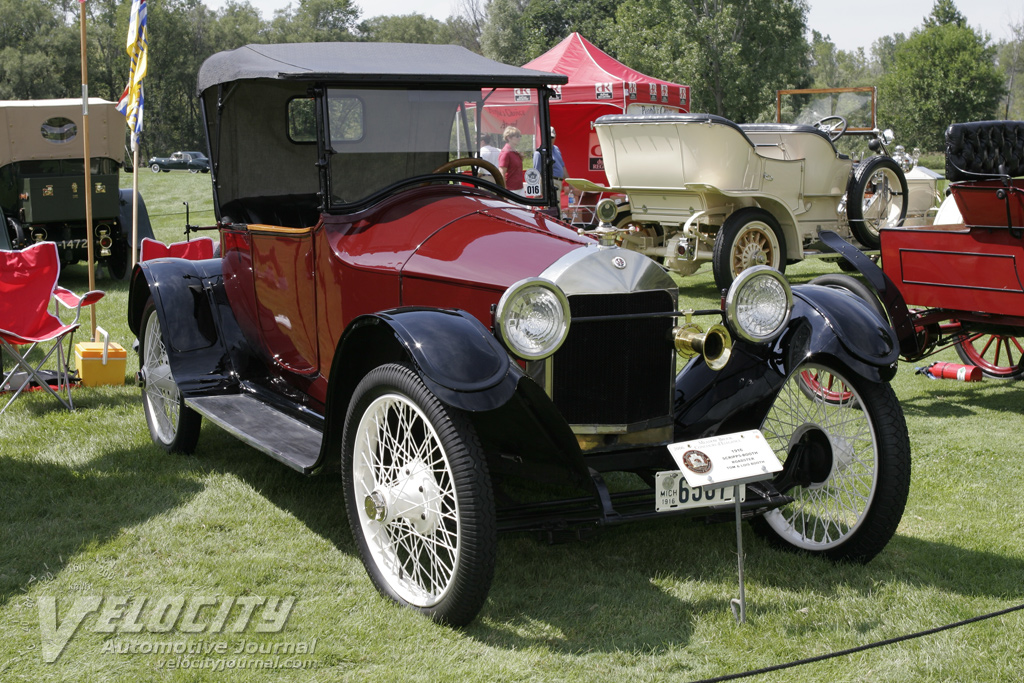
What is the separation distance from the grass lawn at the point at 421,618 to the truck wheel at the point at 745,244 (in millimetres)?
4666

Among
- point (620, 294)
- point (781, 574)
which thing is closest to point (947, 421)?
point (781, 574)

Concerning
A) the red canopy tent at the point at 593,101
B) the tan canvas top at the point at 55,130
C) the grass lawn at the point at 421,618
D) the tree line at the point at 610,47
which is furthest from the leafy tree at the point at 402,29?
the grass lawn at the point at 421,618

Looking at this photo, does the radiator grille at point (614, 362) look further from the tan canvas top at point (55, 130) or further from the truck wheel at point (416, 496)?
the tan canvas top at point (55, 130)

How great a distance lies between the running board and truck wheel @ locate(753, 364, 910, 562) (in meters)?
1.81

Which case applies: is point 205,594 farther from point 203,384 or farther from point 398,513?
point 203,384

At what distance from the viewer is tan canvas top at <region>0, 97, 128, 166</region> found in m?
11.3

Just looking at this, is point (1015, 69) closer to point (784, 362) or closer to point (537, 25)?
point (537, 25)

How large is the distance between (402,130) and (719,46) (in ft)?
112

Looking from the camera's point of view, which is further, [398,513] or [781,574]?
[781,574]

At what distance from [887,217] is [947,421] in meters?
6.10

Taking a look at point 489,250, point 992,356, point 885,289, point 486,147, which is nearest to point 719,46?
point 992,356

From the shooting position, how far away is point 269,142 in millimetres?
5184

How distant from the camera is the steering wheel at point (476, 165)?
435 centimetres

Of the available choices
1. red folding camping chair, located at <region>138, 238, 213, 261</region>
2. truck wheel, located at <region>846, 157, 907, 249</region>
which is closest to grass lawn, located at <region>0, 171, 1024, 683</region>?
red folding camping chair, located at <region>138, 238, 213, 261</region>
